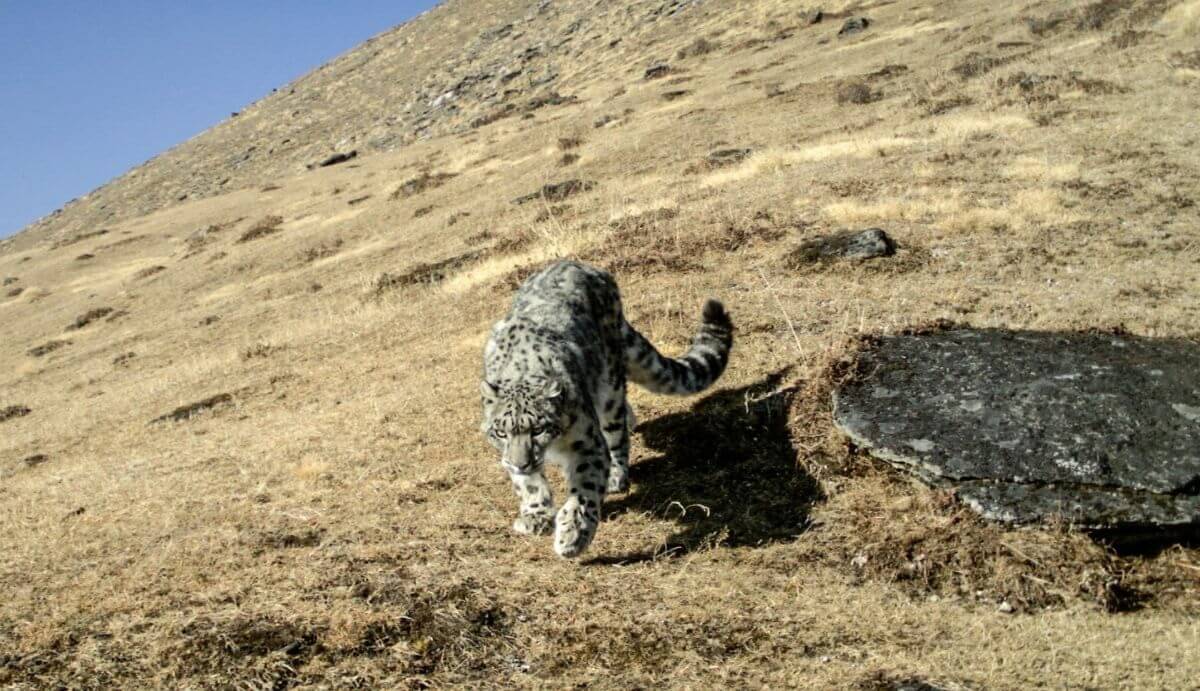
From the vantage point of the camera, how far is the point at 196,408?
14117 millimetres

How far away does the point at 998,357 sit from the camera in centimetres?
873

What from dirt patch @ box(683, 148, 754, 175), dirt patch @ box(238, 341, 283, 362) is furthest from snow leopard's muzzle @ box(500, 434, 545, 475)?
dirt patch @ box(683, 148, 754, 175)

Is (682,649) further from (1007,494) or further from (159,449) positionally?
(159,449)

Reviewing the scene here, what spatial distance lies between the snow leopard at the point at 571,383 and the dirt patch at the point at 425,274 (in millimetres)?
9973

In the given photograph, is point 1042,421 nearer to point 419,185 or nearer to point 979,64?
point 979,64

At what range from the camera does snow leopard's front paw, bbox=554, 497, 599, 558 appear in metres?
6.92

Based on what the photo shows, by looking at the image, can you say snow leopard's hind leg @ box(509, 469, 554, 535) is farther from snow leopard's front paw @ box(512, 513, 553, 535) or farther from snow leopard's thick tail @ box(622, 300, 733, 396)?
snow leopard's thick tail @ box(622, 300, 733, 396)

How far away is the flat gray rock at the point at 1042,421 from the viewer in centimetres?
688

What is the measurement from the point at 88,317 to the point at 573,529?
2604 centimetres

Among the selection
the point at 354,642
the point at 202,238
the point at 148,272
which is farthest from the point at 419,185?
the point at 354,642

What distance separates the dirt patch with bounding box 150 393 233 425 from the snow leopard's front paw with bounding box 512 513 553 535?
27.2 feet

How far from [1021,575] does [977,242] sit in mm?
8445

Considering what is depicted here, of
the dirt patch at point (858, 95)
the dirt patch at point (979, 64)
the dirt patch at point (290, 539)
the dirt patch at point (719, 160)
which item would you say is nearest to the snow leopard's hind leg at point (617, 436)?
the dirt patch at point (290, 539)

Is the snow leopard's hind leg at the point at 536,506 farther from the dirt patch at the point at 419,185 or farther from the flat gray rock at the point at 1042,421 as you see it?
the dirt patch at the point at 419,185
